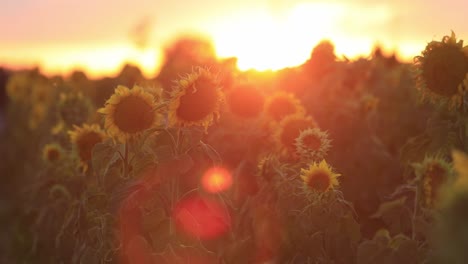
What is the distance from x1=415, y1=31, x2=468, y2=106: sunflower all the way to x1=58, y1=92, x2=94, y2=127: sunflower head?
13.7 ft

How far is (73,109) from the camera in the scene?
7613mm

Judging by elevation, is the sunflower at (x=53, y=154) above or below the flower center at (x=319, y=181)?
above

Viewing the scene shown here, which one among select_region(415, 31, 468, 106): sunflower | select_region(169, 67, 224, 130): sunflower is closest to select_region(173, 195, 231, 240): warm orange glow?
select_region(169, 67, 224, 130): sunflower

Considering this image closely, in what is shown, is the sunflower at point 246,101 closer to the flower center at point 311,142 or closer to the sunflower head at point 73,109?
the flower center at point 311,142

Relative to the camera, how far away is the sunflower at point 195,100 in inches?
162

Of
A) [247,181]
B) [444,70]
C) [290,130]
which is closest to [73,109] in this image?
[247,181]

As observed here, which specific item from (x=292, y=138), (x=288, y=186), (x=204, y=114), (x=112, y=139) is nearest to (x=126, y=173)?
(x=112, y=139)

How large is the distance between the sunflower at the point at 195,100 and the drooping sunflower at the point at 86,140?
4.68 feet

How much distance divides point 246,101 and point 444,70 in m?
2.20

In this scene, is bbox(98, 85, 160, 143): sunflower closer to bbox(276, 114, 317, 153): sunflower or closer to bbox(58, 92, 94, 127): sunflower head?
bbox(276, 114, 317, 153): sunflower

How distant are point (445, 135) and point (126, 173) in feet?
7.55

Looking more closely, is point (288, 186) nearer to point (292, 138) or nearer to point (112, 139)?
point (292, 138)

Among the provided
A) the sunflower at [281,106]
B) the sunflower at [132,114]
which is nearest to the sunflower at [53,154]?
→ the sunflower at [281,106]

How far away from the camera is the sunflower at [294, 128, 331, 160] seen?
16.3 feet
